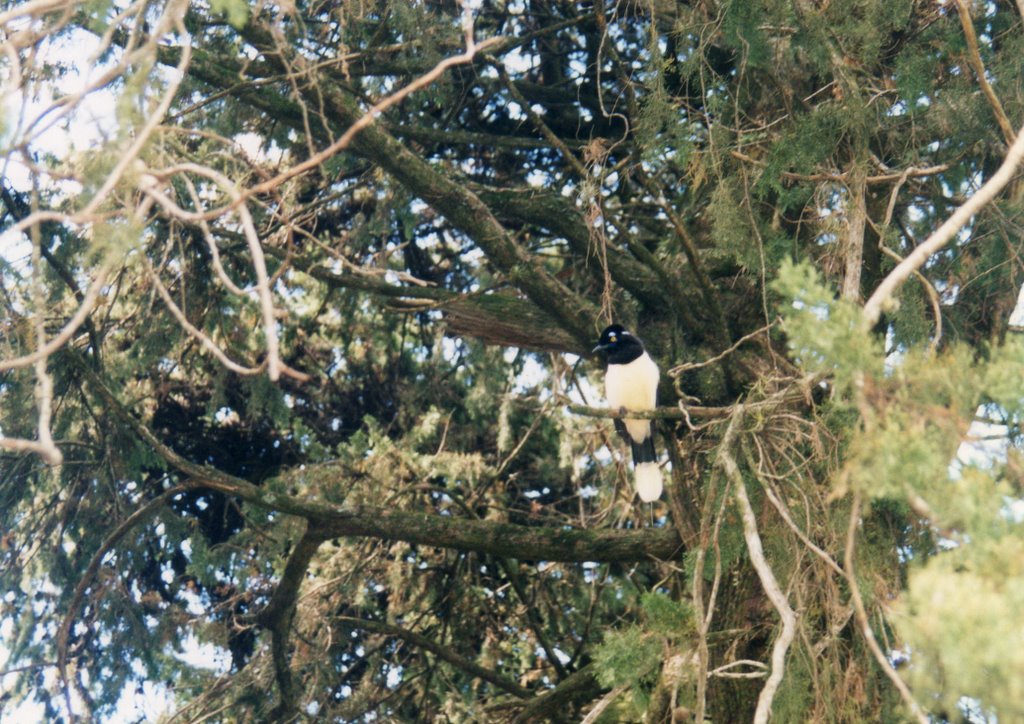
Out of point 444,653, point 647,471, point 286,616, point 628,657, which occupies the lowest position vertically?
point 628,657

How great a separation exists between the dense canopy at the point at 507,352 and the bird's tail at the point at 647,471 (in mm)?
237

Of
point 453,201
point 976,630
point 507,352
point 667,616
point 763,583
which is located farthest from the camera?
point 507,352

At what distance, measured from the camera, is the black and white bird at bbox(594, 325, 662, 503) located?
711 centimetres

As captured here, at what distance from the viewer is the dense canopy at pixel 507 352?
12.8 ft

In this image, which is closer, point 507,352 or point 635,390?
point 635,390

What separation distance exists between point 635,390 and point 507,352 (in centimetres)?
221

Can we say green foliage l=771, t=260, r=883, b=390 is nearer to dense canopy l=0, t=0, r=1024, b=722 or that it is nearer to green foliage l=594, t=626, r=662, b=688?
dense canopy l=0, t=0, r=1024, b=722

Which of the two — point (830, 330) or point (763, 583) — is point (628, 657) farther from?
point (830, 330)

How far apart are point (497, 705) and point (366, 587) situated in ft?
6.14

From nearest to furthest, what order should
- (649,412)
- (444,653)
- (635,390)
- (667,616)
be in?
(667,616)
(649,412)
(444,653)
(635,390)

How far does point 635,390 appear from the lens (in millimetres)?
7562

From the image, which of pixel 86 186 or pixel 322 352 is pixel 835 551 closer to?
pixel 86 186

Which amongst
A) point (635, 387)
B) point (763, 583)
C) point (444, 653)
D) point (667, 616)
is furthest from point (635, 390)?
point (763, 583)

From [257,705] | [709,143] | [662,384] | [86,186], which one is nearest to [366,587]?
[257,705]
